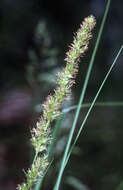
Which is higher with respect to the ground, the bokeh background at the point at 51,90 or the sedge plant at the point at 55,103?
the bokeh background at the point at 51,90

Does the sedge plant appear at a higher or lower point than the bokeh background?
lower

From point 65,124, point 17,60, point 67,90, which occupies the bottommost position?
point 67,90

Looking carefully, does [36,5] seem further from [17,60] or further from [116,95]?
[116,95]

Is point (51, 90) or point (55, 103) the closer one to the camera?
point (55, 103)

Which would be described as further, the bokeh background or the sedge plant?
the bokeh background

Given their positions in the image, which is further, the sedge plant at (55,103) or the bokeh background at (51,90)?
the bokeh background at (51,90)

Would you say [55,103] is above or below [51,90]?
below

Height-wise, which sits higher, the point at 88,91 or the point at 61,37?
the point at 61,37

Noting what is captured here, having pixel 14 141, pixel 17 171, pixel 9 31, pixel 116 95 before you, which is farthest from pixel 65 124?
pixel 116 95
